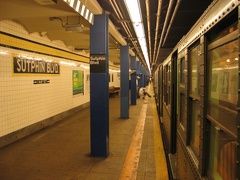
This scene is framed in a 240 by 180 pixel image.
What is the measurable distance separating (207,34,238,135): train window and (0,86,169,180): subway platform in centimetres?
279

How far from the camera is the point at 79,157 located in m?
5.15

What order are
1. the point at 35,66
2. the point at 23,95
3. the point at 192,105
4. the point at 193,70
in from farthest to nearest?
the point at 35,66 < the point at 23,95 < the point at 192,105 < the point at 193,70

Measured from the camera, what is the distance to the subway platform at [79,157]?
429cm

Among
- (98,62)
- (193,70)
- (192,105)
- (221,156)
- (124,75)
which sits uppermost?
(98,62)

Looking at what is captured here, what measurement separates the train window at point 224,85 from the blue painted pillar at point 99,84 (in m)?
3.39

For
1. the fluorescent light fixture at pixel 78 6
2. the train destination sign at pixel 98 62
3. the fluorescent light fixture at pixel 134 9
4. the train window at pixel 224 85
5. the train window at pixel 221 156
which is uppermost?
the fluorescent light fixture at pixel 134 9

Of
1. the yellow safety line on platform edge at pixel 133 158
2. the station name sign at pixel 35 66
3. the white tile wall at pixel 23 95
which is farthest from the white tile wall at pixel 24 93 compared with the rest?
the yellow safety line on platform edge at pixel 133 158

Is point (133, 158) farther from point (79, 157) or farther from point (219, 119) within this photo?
point (219, 119)

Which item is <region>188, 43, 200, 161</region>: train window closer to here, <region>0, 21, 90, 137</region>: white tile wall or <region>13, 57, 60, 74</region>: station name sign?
<region>0, 21, 90, 137</region>: white tile wall

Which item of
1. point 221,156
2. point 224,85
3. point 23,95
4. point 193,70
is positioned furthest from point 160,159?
point 23,95

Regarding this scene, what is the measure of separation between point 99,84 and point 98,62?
0.48 m

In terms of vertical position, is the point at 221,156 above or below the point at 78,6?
below

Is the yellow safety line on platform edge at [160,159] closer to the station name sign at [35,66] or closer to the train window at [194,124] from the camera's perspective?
the train window at [194,124]

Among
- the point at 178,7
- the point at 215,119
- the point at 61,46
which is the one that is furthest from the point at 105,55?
the point at 61,46
